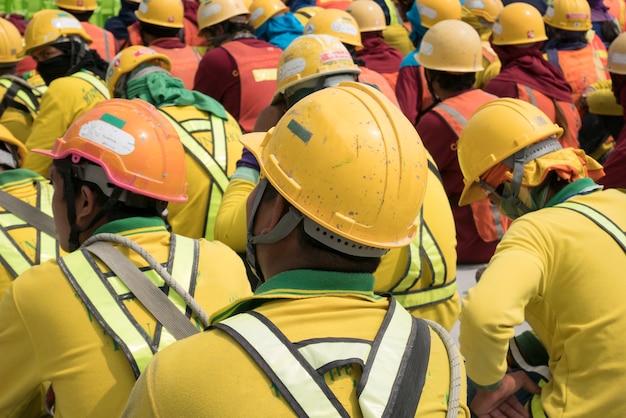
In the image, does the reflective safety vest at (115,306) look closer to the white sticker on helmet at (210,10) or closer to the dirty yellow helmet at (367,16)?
the white sticker on helmet at (210,10)

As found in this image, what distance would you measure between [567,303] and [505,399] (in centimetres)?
57

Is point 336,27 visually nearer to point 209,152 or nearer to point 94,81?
point 94,81

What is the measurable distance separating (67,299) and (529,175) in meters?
2.08

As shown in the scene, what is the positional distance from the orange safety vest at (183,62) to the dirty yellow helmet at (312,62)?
311 centimetres

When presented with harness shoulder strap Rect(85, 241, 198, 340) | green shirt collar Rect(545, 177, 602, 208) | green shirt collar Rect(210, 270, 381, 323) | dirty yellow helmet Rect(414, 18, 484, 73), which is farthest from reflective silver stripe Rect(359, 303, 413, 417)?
dirty yellow helmet Rect(414, 18, 484, 73)

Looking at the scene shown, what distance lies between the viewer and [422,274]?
335cm

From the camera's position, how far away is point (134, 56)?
503 cm

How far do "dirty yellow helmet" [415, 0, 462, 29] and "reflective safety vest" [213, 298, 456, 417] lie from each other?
7064 millimetres

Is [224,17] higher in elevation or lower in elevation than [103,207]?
lower

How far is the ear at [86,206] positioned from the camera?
2.54 metres

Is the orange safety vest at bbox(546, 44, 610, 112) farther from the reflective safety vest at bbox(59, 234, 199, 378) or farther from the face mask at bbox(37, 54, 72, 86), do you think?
the reflective safety vest at bbox(59, 234, 199, 378)

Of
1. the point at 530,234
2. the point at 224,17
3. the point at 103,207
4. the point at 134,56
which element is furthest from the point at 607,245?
the point at 224,17

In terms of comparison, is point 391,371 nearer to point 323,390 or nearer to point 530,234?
point 323,390

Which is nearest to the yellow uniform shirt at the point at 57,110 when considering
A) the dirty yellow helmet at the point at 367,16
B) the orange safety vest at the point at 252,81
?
the orange safety vest at the point at 252,81
